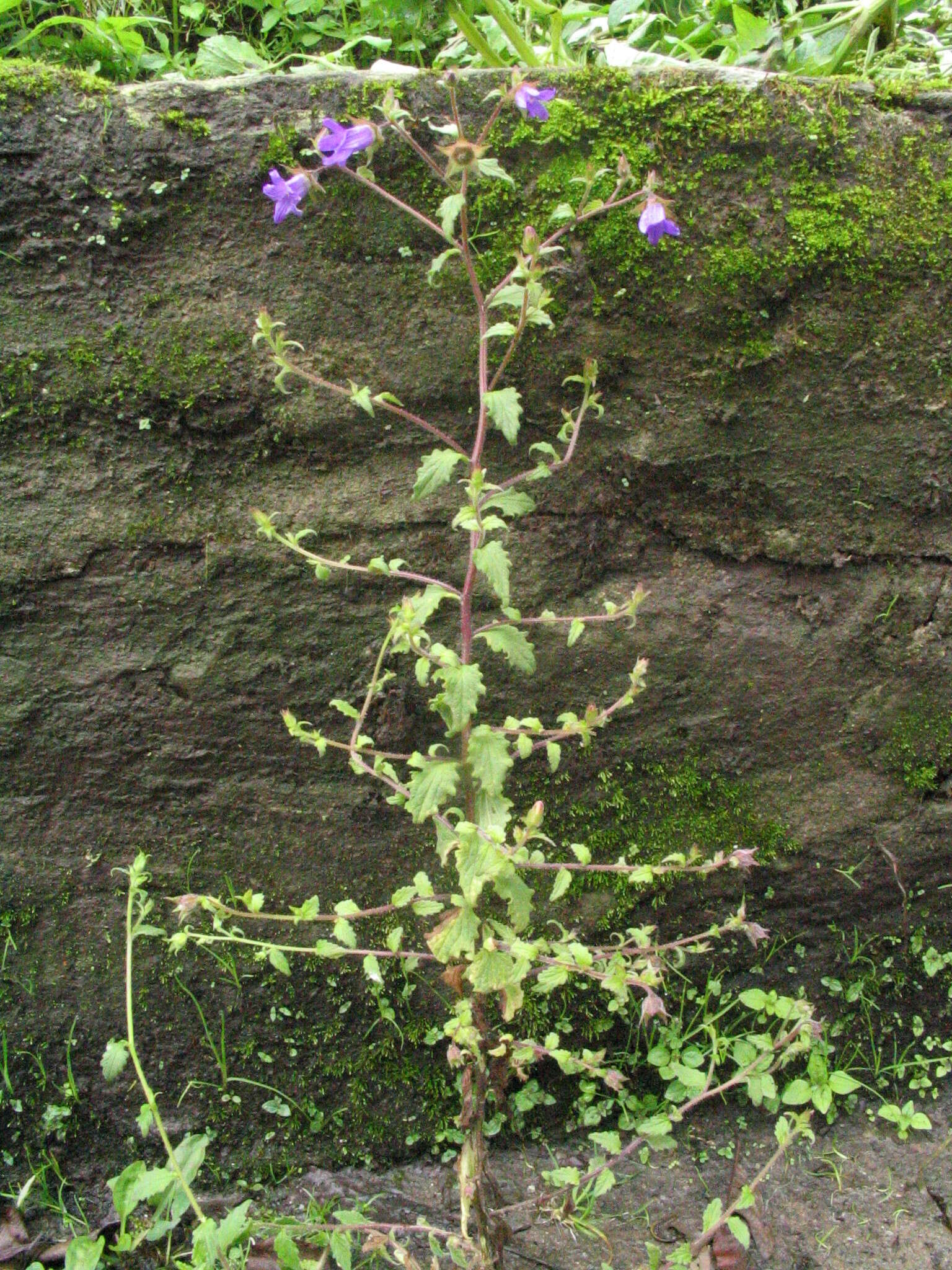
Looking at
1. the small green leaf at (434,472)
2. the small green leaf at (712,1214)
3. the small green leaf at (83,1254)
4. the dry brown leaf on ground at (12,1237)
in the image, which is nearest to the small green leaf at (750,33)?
the small green leaf at (434,472)

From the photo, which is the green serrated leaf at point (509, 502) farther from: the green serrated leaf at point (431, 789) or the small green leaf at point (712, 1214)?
the small green leaf at point (712, 1214)

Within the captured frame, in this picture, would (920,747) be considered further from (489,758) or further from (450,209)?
(450,209)

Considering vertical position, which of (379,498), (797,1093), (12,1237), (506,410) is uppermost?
(506,410)

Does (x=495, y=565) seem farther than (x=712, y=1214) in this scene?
No

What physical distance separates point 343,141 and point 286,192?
15cm

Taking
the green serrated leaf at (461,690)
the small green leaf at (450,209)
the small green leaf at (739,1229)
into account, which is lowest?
the small green leaf at (739,1229)

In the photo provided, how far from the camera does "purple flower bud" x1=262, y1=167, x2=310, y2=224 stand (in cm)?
171

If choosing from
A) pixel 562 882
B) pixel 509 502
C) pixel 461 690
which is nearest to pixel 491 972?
pixel 562 882

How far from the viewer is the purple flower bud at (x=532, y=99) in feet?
5.32

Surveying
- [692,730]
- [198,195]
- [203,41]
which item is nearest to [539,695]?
[692,730]

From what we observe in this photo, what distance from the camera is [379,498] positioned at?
216cm

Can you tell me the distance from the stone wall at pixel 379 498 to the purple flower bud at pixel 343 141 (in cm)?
40

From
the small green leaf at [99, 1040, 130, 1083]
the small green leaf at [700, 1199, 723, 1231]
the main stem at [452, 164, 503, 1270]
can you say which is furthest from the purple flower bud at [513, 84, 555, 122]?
the small green leaf at [700, 1199, 723, 1231]

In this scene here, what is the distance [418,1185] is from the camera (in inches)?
87.0
